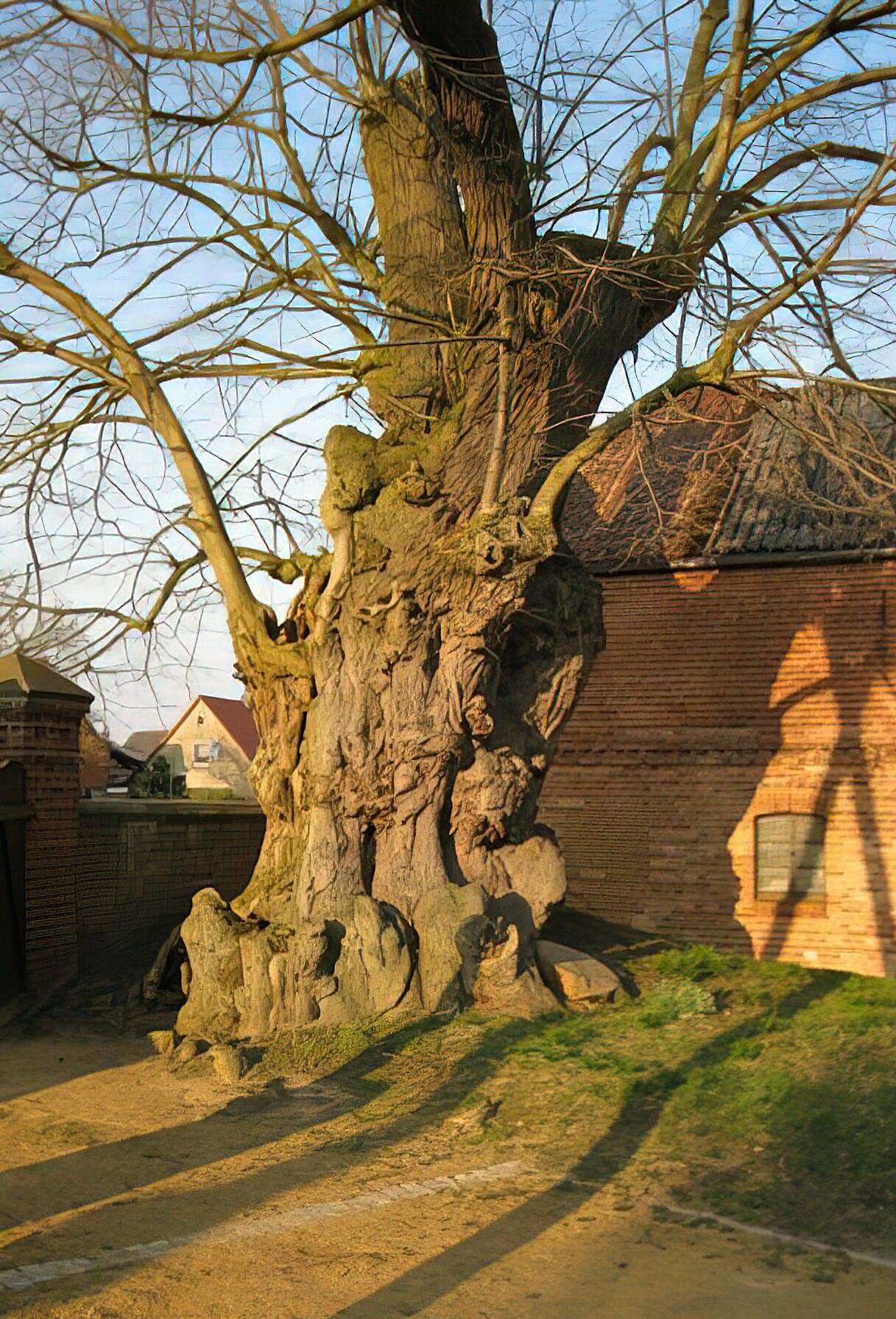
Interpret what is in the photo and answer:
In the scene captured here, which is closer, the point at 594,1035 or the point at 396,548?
the point at 594,1035

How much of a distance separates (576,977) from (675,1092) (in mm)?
2275

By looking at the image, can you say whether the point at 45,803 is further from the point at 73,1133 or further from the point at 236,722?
the point at 236,722

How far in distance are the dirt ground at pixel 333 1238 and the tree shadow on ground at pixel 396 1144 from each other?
0.05ft

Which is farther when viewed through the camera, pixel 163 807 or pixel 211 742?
pixel 211 742

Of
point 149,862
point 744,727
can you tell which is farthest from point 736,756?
point 149,862

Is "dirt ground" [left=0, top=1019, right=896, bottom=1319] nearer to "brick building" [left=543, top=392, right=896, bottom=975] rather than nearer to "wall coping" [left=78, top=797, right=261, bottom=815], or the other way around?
"wall coping" [left=78, top=797, right=261, bottom=815]

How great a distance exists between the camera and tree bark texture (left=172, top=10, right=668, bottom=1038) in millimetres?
9531

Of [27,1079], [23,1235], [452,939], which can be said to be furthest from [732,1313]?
[27,1079]

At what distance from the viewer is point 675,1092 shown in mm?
7734

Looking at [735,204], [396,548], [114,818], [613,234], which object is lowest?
[114,818]

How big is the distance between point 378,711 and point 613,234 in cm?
423

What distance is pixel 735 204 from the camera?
34.1 feet

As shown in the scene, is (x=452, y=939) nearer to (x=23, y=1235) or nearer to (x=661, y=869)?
(x=23, y=1235)

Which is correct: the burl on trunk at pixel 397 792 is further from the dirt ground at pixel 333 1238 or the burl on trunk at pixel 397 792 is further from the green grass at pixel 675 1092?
the dirt ground at pixel 333 1238
